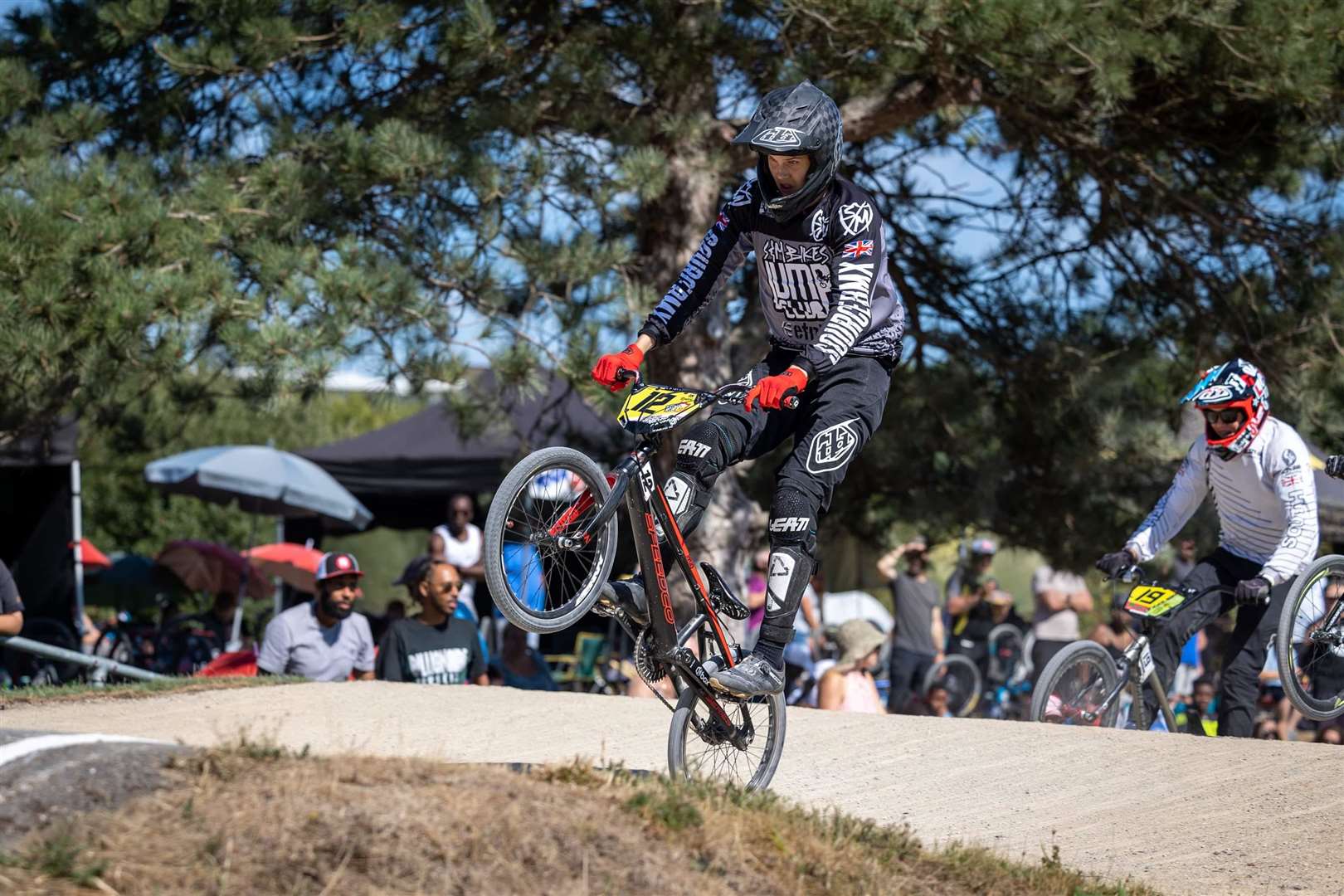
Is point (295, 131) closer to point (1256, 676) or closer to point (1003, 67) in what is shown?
Answer: point (1003, 67)

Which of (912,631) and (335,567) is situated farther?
(912,631)

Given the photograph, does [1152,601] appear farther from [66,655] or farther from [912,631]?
[66,655]

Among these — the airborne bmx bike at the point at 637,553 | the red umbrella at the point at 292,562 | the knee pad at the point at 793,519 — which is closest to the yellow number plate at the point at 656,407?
the airborne bmx bike at the point at 637,553

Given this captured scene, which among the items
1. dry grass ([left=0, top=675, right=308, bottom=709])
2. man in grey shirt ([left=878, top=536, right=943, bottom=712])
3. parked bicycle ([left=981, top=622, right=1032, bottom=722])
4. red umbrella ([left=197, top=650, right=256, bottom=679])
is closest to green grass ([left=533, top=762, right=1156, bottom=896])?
dry grass ([left=0, top=675, right=308, bottom=709])

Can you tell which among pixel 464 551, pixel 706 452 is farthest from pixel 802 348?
pixel 464 551

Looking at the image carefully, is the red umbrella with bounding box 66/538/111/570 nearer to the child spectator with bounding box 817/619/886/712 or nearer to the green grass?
the child spectator with bounding box 817/619/886/712

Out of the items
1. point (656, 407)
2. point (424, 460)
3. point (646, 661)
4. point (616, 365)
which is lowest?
point (646, 661)

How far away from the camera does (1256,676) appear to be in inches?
276

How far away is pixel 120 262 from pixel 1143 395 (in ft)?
24.9

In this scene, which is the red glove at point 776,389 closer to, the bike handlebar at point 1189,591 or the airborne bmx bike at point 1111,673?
the airborne bmx bike at point 1111,673

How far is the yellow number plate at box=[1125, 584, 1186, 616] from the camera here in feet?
22.8

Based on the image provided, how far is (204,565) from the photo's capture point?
44.6ft

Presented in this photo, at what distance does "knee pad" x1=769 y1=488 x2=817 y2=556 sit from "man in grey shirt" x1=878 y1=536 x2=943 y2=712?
259 inches

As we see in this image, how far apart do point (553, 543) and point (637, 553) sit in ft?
1.45
